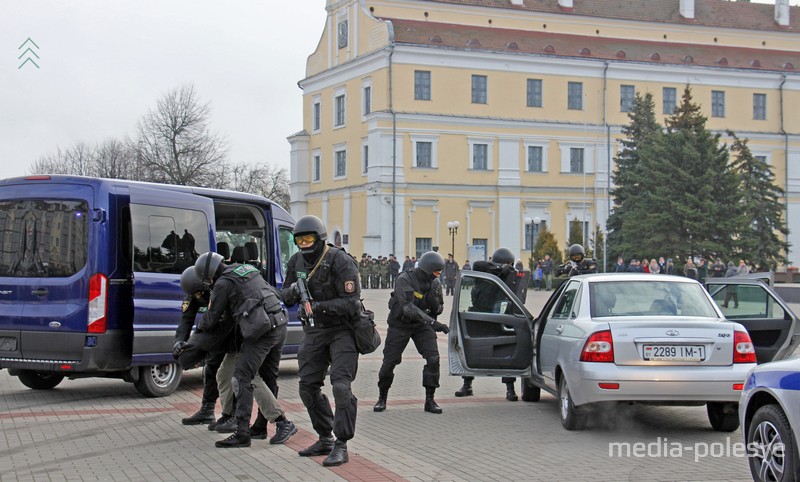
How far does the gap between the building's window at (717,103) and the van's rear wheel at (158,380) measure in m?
63.5

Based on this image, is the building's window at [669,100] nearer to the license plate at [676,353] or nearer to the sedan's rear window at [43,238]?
the sedan's rear window at [43,238]

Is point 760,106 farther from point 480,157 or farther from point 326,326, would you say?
point 326,326

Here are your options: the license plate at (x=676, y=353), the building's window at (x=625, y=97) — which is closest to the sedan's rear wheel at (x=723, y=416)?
the license plate at (x=676, y=353)

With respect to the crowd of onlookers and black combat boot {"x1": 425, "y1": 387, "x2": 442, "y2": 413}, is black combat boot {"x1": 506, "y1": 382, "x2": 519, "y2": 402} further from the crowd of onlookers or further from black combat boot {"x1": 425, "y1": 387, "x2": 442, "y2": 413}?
the crowd of onlookers

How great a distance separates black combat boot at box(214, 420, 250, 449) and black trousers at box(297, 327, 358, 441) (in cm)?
75

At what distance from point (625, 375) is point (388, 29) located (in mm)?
54567

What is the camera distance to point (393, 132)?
206 feet

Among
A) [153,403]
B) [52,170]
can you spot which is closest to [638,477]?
[153,403]

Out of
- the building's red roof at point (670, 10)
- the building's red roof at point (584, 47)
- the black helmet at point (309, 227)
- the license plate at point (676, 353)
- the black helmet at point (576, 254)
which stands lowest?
the license plate at point (676, 353)

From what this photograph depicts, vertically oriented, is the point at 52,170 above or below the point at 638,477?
above

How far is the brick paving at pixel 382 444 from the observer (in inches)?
311

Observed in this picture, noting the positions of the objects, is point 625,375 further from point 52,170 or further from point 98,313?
point 52,170

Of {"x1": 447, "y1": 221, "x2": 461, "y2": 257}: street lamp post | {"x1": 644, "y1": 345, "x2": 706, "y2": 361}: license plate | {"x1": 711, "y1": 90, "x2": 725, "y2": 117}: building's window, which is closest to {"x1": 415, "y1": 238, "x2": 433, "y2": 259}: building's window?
{"x1": 447, "y1": 221, "x2": 461, "y2": 257}: street lamp post

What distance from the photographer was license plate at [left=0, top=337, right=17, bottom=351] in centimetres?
1150
